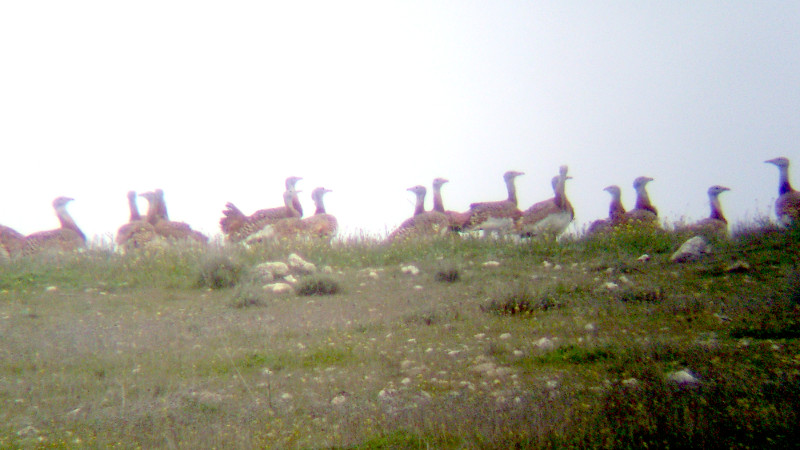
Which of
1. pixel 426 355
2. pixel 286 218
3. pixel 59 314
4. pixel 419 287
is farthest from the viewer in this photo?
pixel 286 218

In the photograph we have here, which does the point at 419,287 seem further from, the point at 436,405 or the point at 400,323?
the point at 436,405

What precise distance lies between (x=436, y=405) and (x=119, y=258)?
35.1 ft

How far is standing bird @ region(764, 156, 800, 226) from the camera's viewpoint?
12.3 meters

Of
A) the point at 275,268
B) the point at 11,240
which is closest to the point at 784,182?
the point at 275,268

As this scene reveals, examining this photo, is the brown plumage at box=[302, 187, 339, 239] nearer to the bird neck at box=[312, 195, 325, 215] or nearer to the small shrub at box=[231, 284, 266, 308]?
the bird neck at box=[312, 195, 325, 215]

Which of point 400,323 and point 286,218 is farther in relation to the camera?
point 286,218

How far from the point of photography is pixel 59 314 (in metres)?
8.98

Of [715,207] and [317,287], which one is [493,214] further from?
[317,287]

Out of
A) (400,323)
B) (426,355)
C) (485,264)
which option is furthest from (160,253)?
(426,355)

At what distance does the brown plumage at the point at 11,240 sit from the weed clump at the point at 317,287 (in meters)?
8.85

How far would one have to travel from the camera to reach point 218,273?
11.2 m

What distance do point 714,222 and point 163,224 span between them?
13.4 metres

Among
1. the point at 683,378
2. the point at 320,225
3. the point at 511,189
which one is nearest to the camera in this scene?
the point at 683,378

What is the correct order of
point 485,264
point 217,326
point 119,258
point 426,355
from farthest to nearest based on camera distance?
point 119,258
point 485,264
point 217,326
point 426,355
